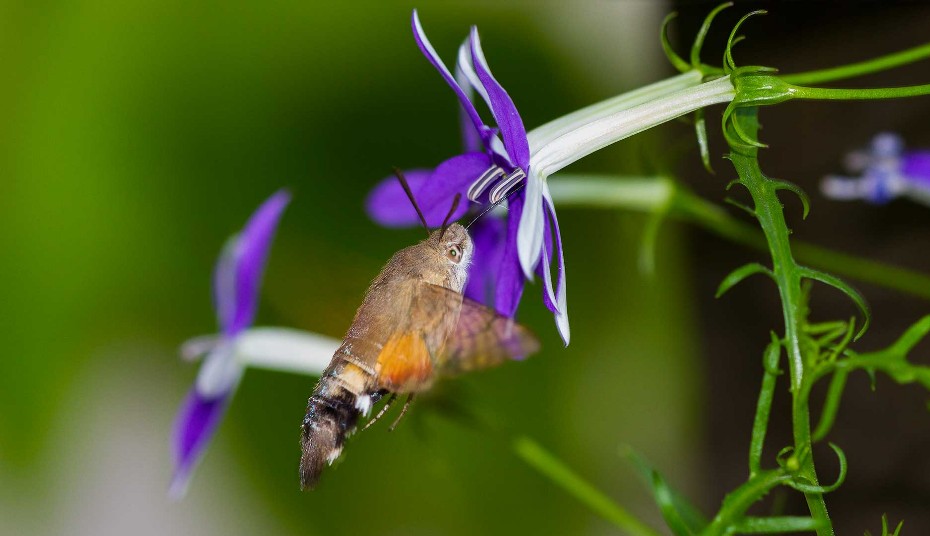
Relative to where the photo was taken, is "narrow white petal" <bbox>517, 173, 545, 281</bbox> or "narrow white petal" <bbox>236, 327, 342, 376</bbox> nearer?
"narrow white petal" <bbox>517, 173, 545, 281</bbox>

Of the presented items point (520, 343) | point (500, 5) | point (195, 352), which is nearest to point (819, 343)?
point (520, 343)

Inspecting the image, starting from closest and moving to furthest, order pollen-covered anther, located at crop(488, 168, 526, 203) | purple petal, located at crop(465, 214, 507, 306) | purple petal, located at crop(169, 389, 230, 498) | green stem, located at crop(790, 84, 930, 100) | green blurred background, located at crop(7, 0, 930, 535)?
green stem, located at crop(790, 84, 930, 100) → pollen-covered anther, located at crop(488, 168, 526, 203) → purple petal, located at crop(465, 214, 507, 306) → purple petal, located at crop(169, 389, 230, 498) → green blurred background, located at crop(7, 0, 930, 535)

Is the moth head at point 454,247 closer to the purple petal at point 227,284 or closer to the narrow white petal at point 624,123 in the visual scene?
the narrow white petal at point 624,123

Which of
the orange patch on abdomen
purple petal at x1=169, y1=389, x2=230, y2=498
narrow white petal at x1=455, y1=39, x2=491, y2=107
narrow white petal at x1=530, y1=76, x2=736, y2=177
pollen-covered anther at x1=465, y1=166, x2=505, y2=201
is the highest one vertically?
narrow white petal at x1=455, y1=39, x2=491, y2=107

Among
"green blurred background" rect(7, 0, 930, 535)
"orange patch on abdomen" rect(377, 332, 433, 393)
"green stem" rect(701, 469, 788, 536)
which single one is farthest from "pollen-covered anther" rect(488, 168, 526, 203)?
"green blurred background" rect(7, 0, 930, 535)

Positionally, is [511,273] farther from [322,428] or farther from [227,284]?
[227,284]

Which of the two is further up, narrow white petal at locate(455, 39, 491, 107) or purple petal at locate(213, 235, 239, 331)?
narrow white petal at locate(455, 39, 491, 107)

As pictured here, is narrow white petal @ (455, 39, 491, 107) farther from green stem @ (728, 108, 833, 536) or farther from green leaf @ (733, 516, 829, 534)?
green leaf @ (733, 516, 829, 534)

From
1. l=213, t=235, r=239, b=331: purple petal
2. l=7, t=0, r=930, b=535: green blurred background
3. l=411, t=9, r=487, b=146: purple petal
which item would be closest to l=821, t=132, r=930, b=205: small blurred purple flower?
l=411, t=9, r=487, b=146: purple petal

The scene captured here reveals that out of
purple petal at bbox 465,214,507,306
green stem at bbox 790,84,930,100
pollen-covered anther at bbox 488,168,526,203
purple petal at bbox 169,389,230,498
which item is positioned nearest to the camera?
green stem at bbox 790,84,930,100
